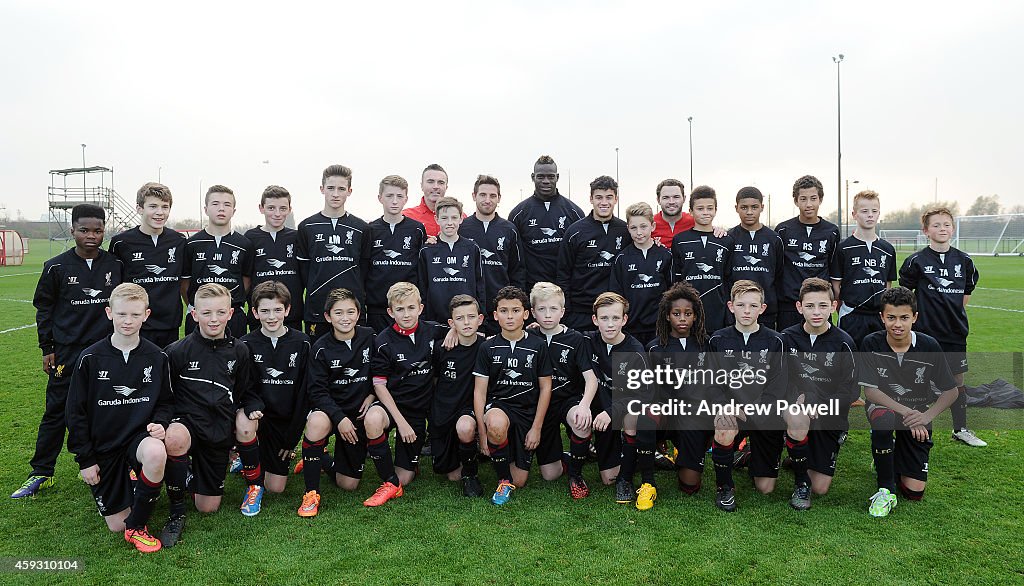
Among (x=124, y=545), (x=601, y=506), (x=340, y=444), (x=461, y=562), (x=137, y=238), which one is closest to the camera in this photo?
(x=461, y=562)

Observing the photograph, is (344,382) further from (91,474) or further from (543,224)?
(543,224)

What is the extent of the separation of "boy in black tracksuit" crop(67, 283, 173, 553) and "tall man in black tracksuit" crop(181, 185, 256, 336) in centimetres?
107

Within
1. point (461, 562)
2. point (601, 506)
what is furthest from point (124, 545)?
point (601, 506)

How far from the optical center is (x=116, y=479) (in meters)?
3.62

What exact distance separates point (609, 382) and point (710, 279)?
1.33m

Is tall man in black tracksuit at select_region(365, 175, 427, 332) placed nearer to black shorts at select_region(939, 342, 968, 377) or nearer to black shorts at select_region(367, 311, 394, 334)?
black shorts at select_region(367, 311, 394, 334)

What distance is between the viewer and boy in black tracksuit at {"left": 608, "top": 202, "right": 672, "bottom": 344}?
198 inches

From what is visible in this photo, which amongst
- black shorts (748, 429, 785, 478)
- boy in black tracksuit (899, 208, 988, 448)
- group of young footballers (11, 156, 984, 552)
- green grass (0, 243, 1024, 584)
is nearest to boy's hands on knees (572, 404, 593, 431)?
group of young footballers (11, 156, 984, 552)

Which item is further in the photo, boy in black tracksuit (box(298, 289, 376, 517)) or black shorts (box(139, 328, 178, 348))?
black shorts (box(139, 328, 178, 348))

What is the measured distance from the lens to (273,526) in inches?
143

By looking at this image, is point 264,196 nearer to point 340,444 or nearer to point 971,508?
point 340,444

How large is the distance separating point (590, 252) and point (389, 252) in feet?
5.37

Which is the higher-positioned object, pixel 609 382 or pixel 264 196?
pixel 264 196

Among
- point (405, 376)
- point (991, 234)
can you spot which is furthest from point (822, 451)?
point (991, 234)
